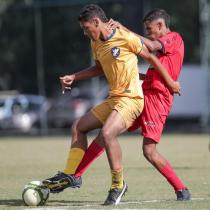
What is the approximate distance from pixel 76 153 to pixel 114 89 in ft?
2.83

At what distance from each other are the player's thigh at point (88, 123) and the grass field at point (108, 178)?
2.80 ft

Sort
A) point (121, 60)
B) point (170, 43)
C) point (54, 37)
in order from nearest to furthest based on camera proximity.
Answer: point (121, 60), point (170, 43), point (54, 37)

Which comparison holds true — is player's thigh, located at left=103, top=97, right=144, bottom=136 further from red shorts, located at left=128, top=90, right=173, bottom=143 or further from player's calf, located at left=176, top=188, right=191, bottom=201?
player's calf, located at left=176, top=188, right=191, bottom=201

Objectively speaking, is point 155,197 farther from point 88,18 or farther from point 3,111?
→ point 3,111

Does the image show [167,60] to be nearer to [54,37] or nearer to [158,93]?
[158,93]

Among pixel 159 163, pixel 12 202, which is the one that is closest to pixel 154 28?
pixel 159 163

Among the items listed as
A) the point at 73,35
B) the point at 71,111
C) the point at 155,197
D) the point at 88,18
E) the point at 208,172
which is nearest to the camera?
the point at 88,18

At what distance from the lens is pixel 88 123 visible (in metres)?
10.0

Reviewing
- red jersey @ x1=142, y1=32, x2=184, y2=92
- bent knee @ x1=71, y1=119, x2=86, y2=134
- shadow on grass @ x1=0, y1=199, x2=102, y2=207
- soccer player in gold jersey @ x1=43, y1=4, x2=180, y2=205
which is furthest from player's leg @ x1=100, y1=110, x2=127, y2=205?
red jersey @ x1=142, y1=32, x2=184, y2=92

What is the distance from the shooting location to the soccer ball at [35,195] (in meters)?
9.80

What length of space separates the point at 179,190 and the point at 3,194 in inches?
95.5

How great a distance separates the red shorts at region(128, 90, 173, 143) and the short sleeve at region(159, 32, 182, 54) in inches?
19.0

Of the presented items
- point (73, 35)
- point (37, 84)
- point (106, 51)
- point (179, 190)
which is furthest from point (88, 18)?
point (37, 84)

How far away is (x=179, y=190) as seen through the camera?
1005cm
